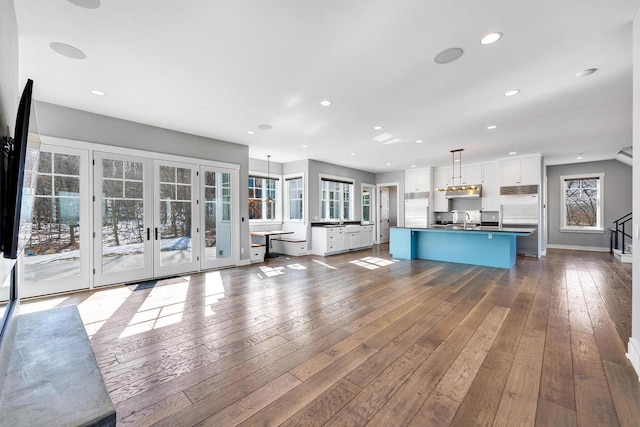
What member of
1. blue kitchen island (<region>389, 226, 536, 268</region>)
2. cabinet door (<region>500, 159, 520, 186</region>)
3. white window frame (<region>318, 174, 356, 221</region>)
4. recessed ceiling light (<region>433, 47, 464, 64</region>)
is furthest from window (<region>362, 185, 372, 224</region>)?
recessed ceiling light (<region>433, 47, 464, 64</region>)

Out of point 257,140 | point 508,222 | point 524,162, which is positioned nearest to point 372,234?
point 508,222

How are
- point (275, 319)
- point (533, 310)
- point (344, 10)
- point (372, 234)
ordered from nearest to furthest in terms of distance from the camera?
point (344, 10) → point (275, 319) → point (533, 310) → point (372, 234)

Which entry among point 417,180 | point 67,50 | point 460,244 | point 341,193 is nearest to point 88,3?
point 67,50

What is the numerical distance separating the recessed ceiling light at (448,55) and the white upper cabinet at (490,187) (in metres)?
6.35

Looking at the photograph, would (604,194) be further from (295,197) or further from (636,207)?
(295,197)

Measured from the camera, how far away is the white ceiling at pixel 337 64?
219cm

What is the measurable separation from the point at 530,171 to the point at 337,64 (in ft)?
22.7

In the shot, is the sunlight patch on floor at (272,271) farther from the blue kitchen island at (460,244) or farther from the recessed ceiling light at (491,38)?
the recessed ceiling light at (491,38)

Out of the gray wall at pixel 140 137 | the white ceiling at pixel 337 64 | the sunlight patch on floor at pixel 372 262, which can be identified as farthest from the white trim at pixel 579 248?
the gray wall at pixel 140 137

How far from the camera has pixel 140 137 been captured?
190 inches

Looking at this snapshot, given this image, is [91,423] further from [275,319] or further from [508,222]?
[508,222]

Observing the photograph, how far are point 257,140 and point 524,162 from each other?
690 cm

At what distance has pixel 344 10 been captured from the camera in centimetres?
215

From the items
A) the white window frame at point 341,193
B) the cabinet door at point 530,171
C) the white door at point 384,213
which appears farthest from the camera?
the white door at point 384,213
